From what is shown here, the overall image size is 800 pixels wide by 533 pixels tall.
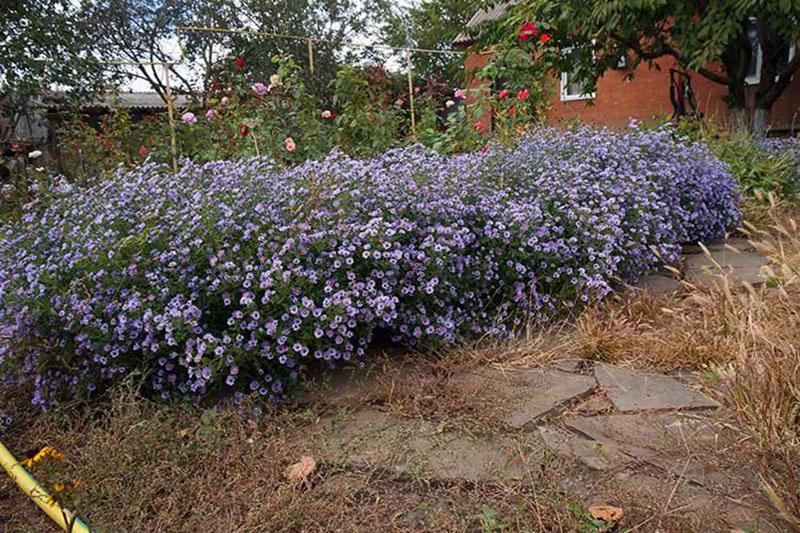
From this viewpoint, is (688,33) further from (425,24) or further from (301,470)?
(425,24)

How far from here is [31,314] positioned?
1.99 meters

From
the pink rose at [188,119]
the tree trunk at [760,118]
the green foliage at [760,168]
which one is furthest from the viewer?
the tree trunk at [760,118]

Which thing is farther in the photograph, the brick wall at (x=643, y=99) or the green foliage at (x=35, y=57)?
the brick wall at (x=643, y=99)

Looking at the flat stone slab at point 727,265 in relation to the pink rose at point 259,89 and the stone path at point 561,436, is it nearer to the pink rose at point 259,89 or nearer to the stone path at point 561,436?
the stone path at point 561,436

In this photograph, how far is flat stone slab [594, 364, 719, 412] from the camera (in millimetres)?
1910

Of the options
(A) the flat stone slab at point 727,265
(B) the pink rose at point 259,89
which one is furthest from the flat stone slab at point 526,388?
(B) the pink rose at point 259,89

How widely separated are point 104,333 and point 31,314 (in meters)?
0.26

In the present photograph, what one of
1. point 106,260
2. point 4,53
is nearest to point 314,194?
point 106,260

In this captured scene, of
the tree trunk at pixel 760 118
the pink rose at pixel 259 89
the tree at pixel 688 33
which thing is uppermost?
the tree at pixel 688 33

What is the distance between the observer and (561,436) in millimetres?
1765

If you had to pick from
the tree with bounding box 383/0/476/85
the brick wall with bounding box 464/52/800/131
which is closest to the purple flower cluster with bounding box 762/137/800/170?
the brick wall with bounding box 464/52/800/131

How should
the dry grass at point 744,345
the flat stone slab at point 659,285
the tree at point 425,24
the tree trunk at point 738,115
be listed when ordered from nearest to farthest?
the dry grass at point 744,345
the flat stone slab at point 659,285
the tree trunk at point 738,115
the tree at point 425,24

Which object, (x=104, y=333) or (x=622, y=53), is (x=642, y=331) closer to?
(x=104, y=333)

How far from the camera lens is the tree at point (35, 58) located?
6.69 meters
